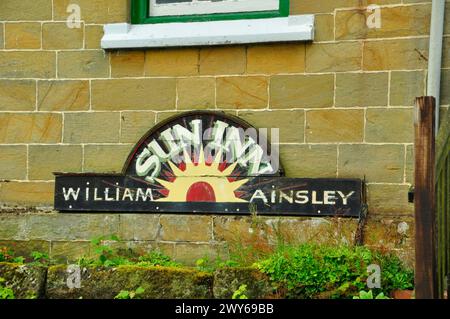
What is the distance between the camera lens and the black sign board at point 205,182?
23.3ft

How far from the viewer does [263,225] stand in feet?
23.6

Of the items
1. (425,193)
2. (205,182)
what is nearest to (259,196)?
(205,182)

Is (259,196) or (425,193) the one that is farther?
(259,196)

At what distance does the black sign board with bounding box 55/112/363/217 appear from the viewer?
7109 millimetres

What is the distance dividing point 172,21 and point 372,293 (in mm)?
2978

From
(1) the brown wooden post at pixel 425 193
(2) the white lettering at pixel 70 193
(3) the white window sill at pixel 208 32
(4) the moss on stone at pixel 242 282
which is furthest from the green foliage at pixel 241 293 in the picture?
(3) the white window sill at pixel 208 32

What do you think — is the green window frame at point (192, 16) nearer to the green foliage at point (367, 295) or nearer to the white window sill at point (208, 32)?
the white window sill at point (208, 32)

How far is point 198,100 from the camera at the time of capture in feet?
24.6

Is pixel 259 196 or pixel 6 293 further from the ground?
pixel 259 196

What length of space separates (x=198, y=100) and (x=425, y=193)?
118 inches

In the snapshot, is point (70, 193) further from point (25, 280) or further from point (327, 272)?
point (327, 272)

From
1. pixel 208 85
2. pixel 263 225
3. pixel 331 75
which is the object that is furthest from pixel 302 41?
pixel 263 225

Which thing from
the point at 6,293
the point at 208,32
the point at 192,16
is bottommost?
the point at 6,293

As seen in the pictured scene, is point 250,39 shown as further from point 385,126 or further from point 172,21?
point 385,126
